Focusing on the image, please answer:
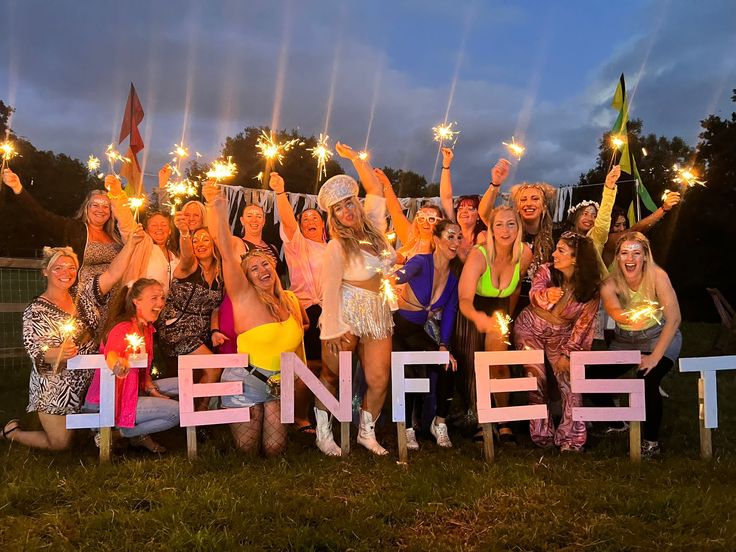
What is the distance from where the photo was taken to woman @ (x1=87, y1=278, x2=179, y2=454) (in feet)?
15.4

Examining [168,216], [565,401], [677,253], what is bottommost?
[565,401]

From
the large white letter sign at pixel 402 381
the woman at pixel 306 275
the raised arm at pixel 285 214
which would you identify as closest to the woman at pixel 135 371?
the woman at pixel 306 275

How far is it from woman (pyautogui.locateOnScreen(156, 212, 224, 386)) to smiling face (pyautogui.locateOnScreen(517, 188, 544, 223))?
286 cm

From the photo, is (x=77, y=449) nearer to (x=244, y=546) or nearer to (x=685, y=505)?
(x=244, y=546)

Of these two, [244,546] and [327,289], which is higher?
[327,289]

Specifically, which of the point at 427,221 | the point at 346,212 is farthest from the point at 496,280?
the point at 346,212

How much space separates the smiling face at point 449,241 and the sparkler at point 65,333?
3.12 meters

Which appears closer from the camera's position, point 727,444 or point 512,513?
point 512,513

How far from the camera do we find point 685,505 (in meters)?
3.66

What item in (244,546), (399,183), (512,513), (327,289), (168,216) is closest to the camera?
(244,546)

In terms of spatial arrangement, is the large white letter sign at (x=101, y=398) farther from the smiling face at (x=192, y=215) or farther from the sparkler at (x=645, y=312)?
the sparkler at (x=645, y=312)

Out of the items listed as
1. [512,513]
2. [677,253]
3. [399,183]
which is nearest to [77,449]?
[512,513]

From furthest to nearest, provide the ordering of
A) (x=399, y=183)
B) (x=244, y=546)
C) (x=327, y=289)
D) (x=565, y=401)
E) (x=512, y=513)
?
1. (x=399, y=183)
2. (x=565, y=401)
3. (x=327, y=289)
4. (x=512, y=513)
5. (x=244, y=546)

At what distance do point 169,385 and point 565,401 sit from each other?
3.40 meters
